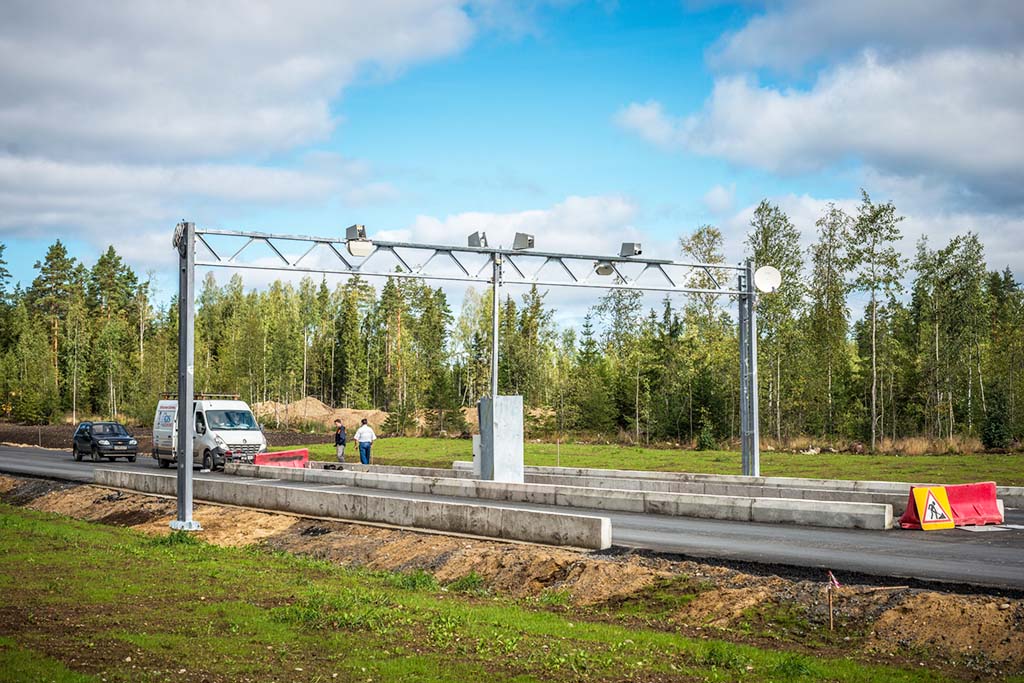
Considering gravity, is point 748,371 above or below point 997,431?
above

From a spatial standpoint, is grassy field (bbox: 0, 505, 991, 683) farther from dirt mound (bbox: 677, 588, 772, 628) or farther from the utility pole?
the utility pole

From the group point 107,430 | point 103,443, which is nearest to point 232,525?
point 103,443

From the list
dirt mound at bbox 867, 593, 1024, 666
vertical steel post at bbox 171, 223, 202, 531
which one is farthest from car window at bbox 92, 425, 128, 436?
dirt mound at bbox 867, 593, 1024, 666

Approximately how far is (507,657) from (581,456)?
34365 millimetres

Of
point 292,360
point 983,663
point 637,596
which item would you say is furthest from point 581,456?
point 292,360

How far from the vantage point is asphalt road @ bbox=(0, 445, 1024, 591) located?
524 inches

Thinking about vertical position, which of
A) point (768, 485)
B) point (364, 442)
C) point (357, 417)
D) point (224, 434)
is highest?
point (224, 434)

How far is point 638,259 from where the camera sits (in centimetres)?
2820

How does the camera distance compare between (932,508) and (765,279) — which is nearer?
(932,508)

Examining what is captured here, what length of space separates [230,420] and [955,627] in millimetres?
30427

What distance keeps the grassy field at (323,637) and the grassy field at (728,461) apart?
19753 millimetres

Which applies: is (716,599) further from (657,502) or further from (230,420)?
(230,420)

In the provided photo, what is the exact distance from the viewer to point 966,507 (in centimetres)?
1855

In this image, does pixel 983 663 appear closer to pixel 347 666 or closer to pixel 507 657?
pixel 507 657
